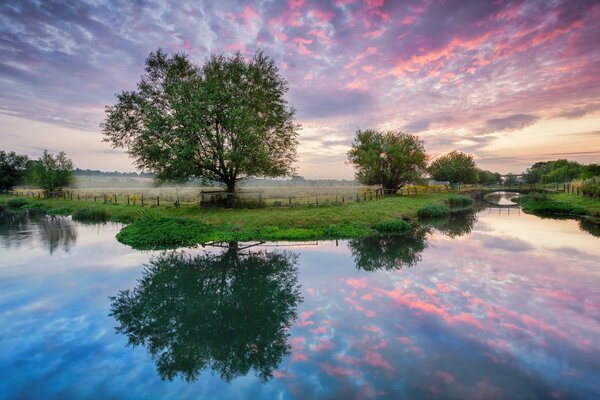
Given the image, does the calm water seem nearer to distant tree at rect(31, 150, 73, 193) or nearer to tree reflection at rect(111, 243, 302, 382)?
tree reflection at rect(111, 243, 302, 382)

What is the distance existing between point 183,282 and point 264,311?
5.04 m

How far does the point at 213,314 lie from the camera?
1022 cm

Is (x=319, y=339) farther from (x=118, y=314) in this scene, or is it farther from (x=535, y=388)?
(x=118, y=314)

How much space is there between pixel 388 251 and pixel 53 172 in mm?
71324

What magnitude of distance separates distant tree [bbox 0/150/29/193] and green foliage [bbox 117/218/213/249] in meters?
95.1

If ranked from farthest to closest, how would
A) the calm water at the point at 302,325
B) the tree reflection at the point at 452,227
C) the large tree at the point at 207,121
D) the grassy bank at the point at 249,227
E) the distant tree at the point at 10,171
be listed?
the distant tree at the point at 10,171, the large tree at the point at 207,121, the tree reflection at the point at 452,227, the grassy bank at the point at 249,227, the calm water at the point at 302,325

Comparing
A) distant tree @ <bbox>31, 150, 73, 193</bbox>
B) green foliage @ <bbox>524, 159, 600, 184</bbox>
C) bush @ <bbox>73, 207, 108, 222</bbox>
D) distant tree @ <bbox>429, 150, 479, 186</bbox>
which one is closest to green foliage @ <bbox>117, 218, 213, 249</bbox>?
bush @ <bbox>73, 207, 108, 222</bbox>

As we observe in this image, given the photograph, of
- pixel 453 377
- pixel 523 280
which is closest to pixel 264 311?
pixel 453 377

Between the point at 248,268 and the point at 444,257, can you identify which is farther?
the point at 444,257

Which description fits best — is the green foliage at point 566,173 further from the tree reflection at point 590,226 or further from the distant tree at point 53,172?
the distant tree at point 53,172

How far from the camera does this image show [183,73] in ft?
112

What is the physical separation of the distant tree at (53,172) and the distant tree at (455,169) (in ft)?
300

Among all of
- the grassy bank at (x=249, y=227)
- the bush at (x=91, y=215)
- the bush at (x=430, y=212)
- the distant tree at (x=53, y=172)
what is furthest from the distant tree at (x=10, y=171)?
the bush at (x=430, y=212)

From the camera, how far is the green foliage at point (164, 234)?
21.0 m
